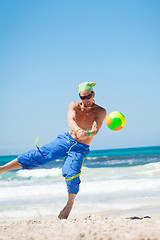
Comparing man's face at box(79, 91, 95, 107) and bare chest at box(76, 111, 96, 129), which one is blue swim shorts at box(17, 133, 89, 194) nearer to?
bare chest at box(76, 111, 96, 129)

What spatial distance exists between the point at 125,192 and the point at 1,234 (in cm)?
511

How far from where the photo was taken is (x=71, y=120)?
454 cm

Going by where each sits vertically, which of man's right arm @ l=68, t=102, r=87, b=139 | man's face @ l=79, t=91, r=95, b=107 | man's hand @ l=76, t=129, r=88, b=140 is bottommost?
man's hand @ l=76, t=129, r=88, b=140

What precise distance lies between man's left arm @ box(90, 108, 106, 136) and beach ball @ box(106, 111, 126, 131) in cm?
16

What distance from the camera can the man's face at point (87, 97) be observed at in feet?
15.2

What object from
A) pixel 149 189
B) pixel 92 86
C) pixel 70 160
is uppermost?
pixel 92 86

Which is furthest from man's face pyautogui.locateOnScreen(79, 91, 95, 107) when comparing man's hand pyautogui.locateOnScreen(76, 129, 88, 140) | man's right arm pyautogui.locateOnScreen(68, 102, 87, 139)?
man's hand pyautogui.locateOnScreen(76, 129, 88, 140)

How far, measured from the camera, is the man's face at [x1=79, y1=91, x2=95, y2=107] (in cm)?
462

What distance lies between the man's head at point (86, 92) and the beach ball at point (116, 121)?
18.4 inches

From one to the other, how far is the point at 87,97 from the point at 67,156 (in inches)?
40.3

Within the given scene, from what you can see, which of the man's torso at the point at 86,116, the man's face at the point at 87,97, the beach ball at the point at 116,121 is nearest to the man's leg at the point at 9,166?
the man's torso at the point at 86,116

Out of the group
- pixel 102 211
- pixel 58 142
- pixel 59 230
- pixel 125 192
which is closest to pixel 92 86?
pixel 58 142

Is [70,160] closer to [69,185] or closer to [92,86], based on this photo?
[69,185]

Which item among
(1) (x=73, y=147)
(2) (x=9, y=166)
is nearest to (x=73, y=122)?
(1) (x=73, y=147)
